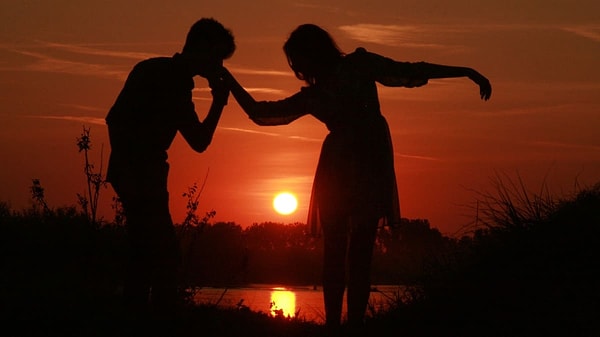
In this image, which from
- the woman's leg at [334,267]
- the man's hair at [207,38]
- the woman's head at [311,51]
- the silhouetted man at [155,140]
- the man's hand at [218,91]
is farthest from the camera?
the man's hand at [218,91]

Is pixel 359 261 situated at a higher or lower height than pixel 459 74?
lower

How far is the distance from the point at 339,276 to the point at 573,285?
2.22 m

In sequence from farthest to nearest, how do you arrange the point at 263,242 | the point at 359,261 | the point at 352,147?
1. the point at 263,242
2. the point at 352,147
3. the point at 359,261

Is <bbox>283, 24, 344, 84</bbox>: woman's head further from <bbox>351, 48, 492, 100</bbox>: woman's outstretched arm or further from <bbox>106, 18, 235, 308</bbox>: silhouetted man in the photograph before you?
<bbox>106, 18, 235, 308</bbox>: silhouetted man

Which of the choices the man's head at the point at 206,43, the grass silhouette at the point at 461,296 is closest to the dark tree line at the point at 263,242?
the grass silhouette at the point at 461,296

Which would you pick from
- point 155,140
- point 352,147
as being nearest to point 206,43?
point 155,140

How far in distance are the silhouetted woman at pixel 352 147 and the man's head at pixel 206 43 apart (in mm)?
517

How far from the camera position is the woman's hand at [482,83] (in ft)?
21.4

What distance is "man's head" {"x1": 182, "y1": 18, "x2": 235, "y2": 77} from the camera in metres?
6.17

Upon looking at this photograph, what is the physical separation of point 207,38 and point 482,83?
7.14 ft

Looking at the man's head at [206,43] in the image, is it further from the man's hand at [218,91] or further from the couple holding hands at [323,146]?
the man's hand at [218,91]

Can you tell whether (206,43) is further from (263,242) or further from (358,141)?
(263,242)

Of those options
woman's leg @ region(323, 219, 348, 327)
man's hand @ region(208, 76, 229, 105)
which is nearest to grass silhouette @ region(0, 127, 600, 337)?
woman's leg @ region(323, 219, 348, 327)

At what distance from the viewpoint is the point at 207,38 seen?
20.2 feet
